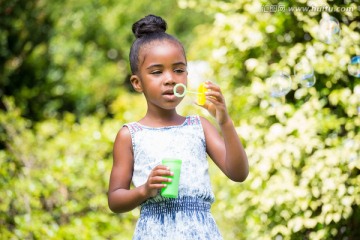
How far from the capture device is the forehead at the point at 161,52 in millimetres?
2373

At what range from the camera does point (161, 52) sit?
2.38 metres

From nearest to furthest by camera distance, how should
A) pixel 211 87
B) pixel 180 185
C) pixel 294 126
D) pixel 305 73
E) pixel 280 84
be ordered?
pixel 211 87, pixel 180 185, pixel 280 84, pixel 305 73, pixel 294 126

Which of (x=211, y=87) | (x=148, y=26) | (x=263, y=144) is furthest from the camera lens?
(x=263, y=144)

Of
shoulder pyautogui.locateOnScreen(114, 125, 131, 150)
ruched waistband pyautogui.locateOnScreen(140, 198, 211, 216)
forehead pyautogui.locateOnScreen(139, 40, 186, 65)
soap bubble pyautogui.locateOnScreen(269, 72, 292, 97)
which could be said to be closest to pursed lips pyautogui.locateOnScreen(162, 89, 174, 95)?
forehead pyautogui.locateOnScreen(139, 40, 186, 65)

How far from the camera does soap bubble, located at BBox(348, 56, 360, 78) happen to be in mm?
3764

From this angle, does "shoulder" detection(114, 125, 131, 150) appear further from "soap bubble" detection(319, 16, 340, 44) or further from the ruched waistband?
"soap bubble" detection(319, 16, 340, 44)

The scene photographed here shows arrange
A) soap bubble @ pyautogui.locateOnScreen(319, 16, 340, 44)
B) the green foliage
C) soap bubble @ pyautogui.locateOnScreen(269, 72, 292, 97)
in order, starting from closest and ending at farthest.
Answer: soap bubble @ pyautogui.locateOnScreen(269, 72, 292, 97), soap bubble @ pyautogui.locateOnScreen(319, 16, 340, 44), the green foliage

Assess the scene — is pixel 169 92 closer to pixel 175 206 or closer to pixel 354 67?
pixel 175 206

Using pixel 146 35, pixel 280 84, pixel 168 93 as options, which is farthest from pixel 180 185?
pixel 280 84

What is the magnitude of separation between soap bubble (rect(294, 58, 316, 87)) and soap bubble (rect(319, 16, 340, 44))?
0.22 meters

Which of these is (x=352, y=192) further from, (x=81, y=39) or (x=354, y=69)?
(x=81, y=39)

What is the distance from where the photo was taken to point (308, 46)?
4.09 meters

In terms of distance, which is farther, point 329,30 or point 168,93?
point 329,30

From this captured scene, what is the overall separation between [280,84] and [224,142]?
53.5 inches
